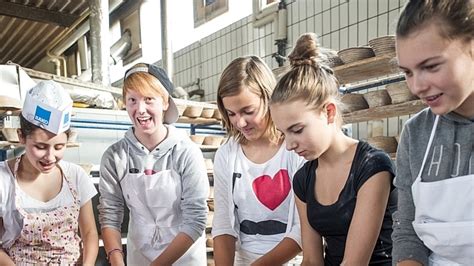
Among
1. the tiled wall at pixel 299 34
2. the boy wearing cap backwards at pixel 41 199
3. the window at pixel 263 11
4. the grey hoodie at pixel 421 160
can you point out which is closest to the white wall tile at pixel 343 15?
the tiled wall at pixel 299 34

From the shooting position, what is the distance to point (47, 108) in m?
1.34

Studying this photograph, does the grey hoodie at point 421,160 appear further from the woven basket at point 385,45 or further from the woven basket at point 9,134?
the woven basket at point 9,134

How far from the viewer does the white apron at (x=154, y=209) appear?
1.39 meters

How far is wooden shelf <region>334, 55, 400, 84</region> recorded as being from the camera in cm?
253

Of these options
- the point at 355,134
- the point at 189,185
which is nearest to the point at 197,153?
the point at 189,185

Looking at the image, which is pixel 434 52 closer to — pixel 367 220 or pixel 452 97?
pixel 452 97

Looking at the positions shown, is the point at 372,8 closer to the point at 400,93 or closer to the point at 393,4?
the point at 393,4

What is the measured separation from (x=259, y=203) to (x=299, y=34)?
128 inches

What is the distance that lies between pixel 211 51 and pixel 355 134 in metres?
2.51

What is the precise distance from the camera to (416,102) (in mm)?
2441

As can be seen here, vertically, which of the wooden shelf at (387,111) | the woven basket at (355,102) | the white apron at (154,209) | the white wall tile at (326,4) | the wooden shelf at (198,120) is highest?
the white wall tile at (326,4)

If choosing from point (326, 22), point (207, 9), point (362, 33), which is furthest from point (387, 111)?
point (207, 9)

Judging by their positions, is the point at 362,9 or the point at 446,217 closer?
the point at 446,217

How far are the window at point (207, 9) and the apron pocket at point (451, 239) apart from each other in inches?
185
